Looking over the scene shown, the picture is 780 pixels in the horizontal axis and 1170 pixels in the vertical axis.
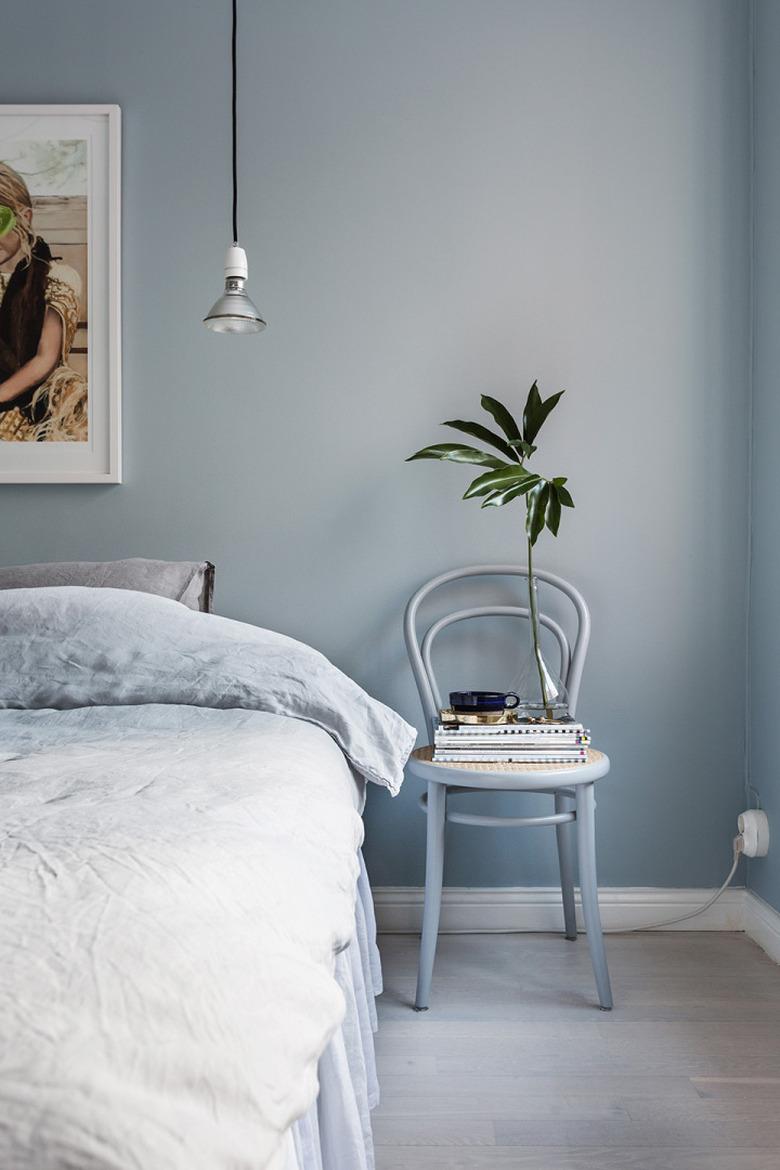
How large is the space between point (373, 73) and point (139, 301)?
840mm

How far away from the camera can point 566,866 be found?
221 centimetres

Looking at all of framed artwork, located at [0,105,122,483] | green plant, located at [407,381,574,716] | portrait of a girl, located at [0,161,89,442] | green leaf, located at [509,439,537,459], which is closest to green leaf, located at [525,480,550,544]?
green plant, located at [407,381,574,716]

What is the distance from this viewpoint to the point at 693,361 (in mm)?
2354

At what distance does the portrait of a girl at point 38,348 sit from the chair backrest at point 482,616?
Answer: 99cm

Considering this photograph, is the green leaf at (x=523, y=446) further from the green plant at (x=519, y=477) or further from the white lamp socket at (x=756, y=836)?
the white lamp socket at (x=756, y=836)

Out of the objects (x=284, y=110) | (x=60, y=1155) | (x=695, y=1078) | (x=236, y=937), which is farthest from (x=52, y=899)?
(x=284, y=110)

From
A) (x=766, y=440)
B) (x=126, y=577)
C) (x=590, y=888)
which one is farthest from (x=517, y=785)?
(x=766, y=440)

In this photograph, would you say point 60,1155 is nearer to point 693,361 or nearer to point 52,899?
point 52,899

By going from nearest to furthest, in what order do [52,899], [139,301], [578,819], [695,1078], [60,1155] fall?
[60,1155] < [52,899] < [695,1078] < [578,819] < [139,301]

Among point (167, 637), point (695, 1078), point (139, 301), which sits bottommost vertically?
point (695, 1078)

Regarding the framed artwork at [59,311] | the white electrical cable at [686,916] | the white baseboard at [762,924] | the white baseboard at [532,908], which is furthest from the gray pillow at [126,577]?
the white baseboard at [762,924]

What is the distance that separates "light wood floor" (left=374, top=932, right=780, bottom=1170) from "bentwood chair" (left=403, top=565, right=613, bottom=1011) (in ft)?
0.35

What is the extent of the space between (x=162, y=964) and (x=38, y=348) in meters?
2.12

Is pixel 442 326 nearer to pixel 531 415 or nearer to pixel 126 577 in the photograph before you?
pixel 531 415
